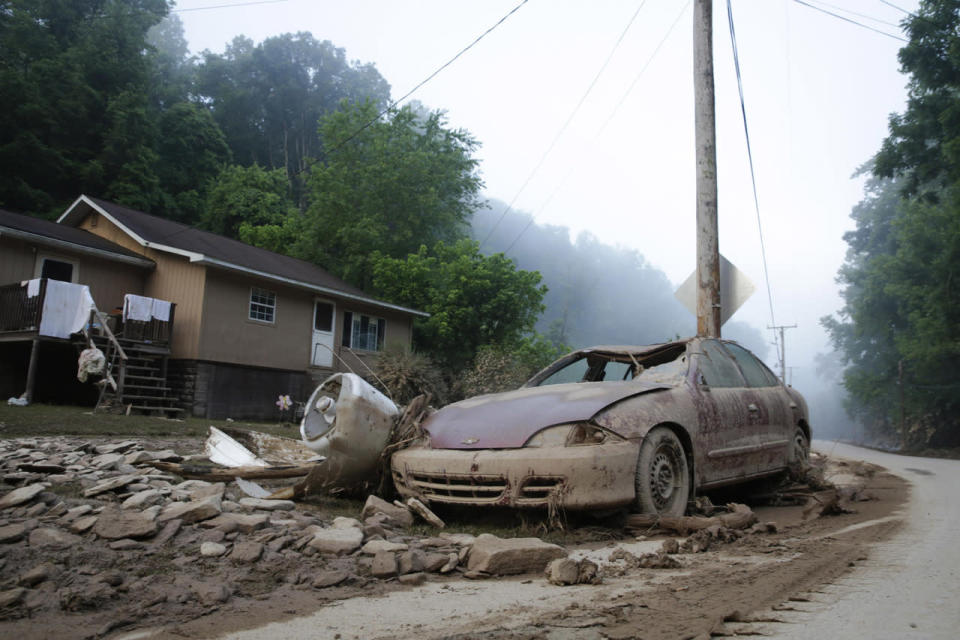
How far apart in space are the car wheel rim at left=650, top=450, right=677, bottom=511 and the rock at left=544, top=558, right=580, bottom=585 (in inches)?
60.0

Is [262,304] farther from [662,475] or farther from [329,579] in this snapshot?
[329,579]

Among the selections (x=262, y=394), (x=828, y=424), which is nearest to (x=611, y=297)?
(x=828, y=424)

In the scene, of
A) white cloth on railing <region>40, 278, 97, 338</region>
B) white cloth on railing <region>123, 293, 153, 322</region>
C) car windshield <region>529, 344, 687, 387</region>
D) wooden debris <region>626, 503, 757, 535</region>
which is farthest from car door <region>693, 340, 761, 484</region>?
white cloth on railing <region>123, 293, 153, 322</region>

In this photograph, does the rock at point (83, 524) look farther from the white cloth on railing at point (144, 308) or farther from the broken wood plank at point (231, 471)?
the white cloth on railing at point (144, 308)

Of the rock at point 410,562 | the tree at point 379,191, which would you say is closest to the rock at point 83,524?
the rock at point 410,562

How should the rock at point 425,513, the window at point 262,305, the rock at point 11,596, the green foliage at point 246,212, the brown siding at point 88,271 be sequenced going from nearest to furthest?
the rock at point 11,596 < the rock at point 425,513 < the brown siding at point 88,271 < the window at point 262,305 < the green foliage at point 246,212

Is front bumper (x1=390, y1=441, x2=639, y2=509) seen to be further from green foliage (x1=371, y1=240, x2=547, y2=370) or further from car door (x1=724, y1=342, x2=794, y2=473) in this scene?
green foliage (x1=371, y1=240, x2=547, y2=370)

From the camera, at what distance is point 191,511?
155 inches

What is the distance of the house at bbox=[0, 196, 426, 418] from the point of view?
648 inches

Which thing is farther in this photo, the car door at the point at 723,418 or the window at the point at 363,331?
the window at the point at 363,331

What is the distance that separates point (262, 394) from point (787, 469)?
15.0 m

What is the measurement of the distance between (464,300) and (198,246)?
34.2 feet

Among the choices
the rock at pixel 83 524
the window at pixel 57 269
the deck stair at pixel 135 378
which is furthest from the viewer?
the window at pixel 57 269

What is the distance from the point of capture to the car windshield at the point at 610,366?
6172 millimetres
